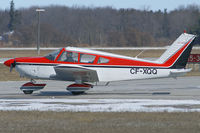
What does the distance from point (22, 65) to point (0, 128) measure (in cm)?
639

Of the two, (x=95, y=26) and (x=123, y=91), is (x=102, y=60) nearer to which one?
(x=123, y=91)

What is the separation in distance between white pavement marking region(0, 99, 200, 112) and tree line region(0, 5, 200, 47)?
160 feet

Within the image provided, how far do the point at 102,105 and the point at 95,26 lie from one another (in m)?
74.1

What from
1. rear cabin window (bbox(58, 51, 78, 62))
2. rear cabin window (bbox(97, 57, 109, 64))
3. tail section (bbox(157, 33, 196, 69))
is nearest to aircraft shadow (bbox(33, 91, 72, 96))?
rear cabin window (bbox(58, 51, 78, 62))

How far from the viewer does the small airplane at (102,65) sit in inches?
588

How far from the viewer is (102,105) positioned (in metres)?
12.6

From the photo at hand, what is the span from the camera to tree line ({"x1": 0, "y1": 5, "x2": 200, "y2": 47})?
247 ft

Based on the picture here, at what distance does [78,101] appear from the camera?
44.5 ft

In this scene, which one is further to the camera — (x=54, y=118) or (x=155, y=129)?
(x=54, y=118)

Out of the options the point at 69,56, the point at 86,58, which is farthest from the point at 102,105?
the point at 69,56

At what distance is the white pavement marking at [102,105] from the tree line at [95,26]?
4881 cm

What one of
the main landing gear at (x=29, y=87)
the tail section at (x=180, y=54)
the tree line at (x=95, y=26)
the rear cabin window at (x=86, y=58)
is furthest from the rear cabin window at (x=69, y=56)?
the tree line at (x=95, y=26)

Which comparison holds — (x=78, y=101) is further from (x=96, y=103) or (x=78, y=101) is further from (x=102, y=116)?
(x=102, y=116)

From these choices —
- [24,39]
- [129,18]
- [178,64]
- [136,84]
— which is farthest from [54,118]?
[129,18]
